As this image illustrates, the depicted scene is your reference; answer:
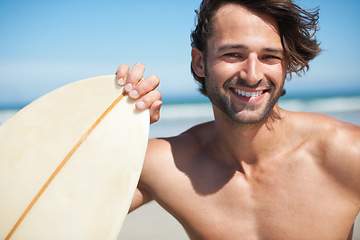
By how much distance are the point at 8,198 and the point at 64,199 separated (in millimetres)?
280

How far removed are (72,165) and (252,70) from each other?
3.57 feet

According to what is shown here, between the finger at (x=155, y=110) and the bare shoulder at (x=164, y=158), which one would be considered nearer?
the finger at (x=155, y=110)

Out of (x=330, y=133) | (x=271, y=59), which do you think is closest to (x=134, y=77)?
(x=271, y=59)

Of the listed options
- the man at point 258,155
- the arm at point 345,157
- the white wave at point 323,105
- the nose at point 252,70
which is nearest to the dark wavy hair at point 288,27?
the man at point 258,155

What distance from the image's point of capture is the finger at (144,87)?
184cm

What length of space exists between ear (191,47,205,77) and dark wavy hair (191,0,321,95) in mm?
38

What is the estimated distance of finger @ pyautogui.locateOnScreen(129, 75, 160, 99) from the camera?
1.84 m

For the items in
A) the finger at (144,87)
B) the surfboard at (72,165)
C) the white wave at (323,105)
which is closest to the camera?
the surfboard at (72,165)

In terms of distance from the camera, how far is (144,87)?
1.84 metres

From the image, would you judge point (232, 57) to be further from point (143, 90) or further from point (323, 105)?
point (323, 105)

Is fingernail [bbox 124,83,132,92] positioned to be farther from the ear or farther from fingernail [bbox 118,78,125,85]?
the ear

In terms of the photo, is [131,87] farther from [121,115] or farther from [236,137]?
[236,137]

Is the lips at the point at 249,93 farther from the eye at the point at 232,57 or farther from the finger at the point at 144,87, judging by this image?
the finger at the point at 144,87

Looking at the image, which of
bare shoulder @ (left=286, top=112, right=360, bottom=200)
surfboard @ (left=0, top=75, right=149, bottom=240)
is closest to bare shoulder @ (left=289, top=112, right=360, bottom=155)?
bare shoulder @ (left=286, top=112, right=360, bottom=200)
